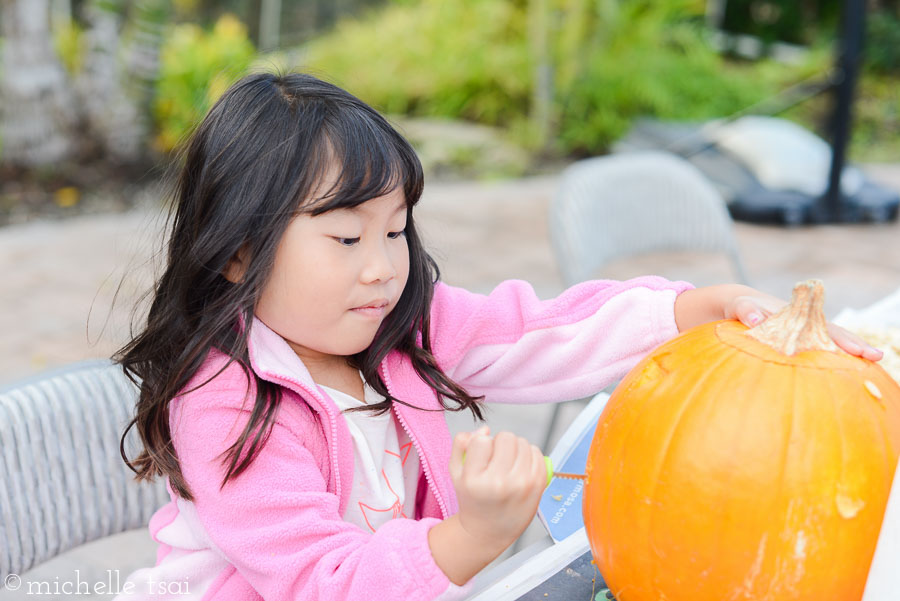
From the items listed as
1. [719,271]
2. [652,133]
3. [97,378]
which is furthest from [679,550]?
[652,133]

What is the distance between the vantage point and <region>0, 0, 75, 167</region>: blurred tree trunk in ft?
17.2

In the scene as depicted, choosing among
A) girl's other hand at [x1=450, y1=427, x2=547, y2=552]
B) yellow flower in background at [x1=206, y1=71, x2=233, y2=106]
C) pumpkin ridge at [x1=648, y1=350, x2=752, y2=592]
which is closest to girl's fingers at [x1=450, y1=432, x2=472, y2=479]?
girl's other hand at [x1=450, y1=427, x2=547, y2=552]

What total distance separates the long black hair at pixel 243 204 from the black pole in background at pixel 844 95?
14.4 feet

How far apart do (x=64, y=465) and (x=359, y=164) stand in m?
0.65

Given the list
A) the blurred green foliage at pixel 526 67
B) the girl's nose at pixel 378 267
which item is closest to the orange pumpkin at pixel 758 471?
the girl's nose at pixel 378 267

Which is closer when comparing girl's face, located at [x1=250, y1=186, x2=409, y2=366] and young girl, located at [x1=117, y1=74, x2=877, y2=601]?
young girl, located at [x1=117, y1=74, x2=877, y2=601]

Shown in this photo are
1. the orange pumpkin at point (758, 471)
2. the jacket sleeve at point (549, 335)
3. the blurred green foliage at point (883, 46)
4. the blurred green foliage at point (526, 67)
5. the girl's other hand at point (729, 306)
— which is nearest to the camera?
the orange pumpkin at point (758, 471)

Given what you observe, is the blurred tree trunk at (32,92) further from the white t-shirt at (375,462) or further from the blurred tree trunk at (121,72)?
the white t-shirt at (375,462)

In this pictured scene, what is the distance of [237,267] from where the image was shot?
1208 mm

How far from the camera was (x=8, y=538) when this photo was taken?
4.13ft

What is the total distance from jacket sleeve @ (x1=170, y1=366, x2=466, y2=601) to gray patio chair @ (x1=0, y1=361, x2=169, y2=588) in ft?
0.79

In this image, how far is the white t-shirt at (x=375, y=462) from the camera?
1.30 meters

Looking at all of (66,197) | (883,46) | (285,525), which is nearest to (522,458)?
(285,525)

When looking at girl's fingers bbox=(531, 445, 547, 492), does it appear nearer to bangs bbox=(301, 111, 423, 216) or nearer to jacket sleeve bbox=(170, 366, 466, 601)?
jacket sleeve bbox=(170, 366, 466, 601)
